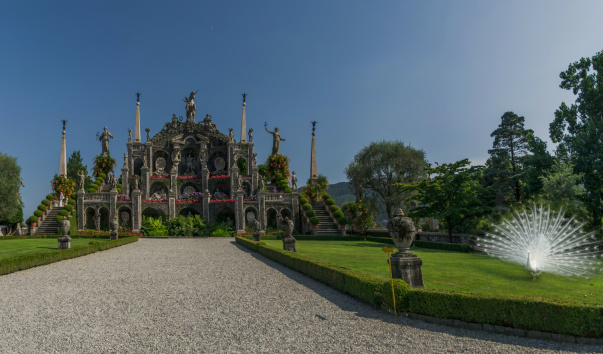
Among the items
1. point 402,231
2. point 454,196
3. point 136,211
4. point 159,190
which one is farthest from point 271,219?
point 402,231

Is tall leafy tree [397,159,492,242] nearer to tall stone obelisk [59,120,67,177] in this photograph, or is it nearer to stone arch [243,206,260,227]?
stone arch [243,206,260,227]

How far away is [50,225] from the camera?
1699 inches

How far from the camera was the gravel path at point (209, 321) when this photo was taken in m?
6.60

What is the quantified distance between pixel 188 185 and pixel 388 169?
29805 mm

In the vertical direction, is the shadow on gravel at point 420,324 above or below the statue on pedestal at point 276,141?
below

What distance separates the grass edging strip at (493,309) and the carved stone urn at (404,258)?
0.80 metres

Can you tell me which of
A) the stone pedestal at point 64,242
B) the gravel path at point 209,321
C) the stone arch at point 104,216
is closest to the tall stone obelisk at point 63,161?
the stone arch at point 104,216

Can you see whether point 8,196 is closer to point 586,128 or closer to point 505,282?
point 505,282

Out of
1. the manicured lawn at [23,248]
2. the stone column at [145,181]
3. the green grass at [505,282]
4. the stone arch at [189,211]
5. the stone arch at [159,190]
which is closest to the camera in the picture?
the green grass at [505,282]

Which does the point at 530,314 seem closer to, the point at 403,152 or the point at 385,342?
the point at 385,342

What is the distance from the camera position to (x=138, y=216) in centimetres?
4312

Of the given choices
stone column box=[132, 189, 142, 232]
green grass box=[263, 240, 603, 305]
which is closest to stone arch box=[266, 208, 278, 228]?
stone column box=[132, 189, 142, 232]

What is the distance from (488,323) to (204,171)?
153ft

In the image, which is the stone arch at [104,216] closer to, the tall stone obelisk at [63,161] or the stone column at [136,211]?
the stone column at [136,211]
